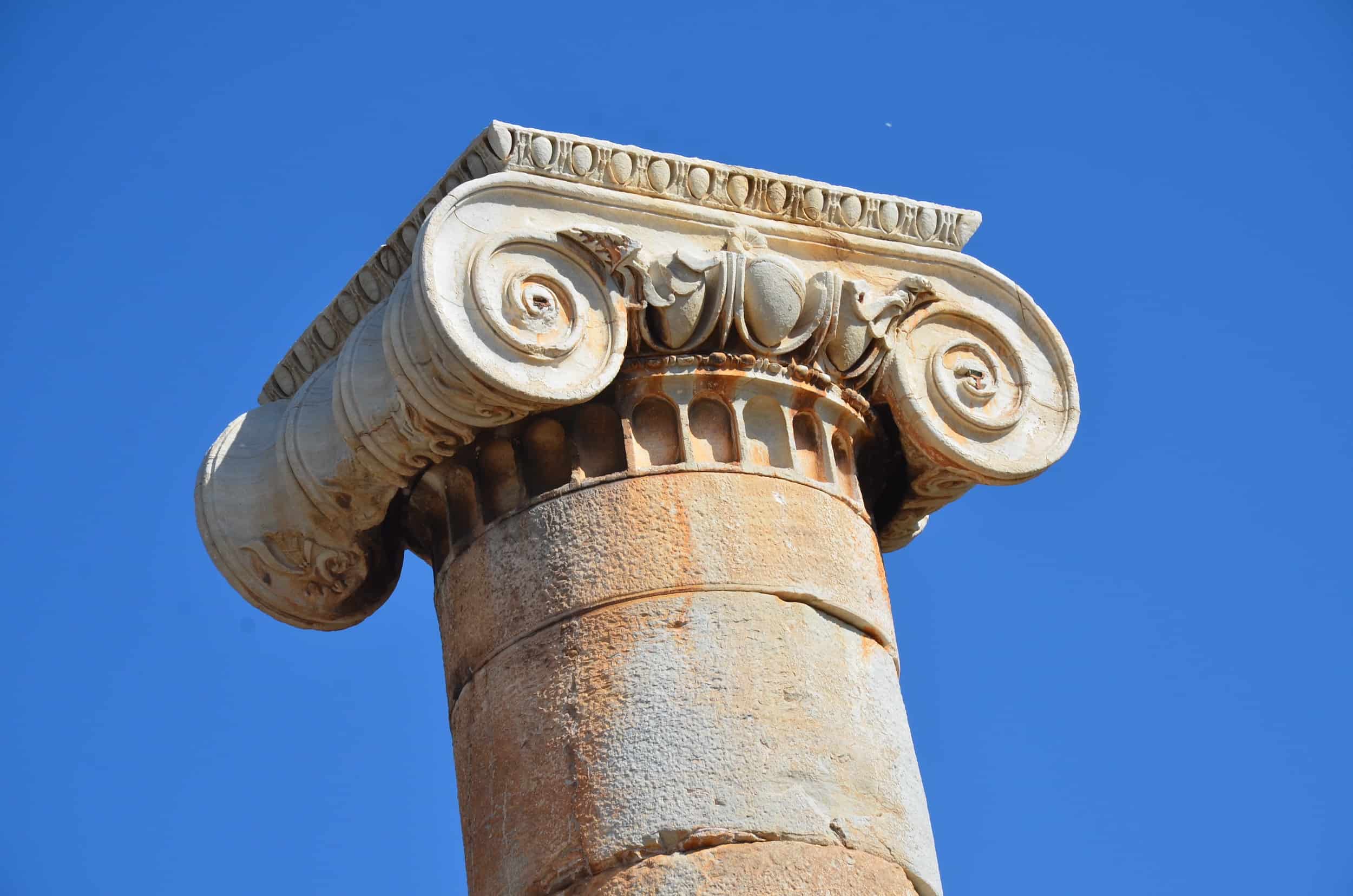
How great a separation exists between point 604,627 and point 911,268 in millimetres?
2094

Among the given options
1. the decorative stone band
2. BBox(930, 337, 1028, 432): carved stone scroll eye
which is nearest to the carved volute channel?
the decorative stone band

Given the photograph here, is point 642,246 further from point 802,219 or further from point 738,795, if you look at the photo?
point 738,795

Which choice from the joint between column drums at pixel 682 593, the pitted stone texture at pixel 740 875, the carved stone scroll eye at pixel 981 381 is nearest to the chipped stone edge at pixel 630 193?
the carved stone scroll eye at pixel 981 381

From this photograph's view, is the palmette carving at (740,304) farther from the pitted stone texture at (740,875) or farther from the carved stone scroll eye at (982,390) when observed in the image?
the pitted stone texture at (740,875)

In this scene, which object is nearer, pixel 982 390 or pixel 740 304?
pixel 740 304

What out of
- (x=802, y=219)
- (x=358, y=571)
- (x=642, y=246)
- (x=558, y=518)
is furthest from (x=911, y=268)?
(x=358, y=571)

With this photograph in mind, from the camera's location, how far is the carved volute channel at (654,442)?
25.4 feet

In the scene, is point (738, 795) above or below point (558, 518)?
below

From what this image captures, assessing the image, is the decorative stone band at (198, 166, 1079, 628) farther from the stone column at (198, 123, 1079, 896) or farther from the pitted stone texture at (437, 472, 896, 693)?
the pitted stone texture at (437, 472, 896, 693)

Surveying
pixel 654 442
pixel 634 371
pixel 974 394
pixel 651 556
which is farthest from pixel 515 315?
pixel 974 394

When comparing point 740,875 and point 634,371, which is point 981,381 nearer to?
point 634,371

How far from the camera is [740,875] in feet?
22.2

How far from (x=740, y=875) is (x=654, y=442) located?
1684mm

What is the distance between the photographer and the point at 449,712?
25.5 feet
